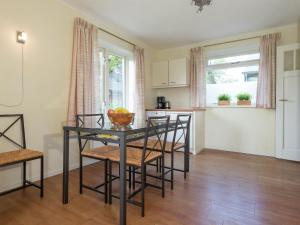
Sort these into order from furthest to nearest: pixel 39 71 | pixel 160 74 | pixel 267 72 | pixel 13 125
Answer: pixel 160 74 < pixel 267 72 < pixel 39 71 < pixel 13 125

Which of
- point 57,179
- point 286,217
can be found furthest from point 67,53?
point 286,217

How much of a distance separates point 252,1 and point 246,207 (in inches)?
A: 103

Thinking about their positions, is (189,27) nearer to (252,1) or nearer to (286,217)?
(252,1)

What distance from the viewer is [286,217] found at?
63.0 inches

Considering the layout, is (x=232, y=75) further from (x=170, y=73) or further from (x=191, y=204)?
(x=191, y=204)

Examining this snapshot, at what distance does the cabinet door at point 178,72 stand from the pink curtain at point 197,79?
0.53ft

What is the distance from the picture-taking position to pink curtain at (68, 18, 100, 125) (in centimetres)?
271

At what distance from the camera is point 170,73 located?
436 centimetres

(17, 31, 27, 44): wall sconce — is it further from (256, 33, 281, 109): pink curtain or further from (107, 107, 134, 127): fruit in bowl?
(256, 33, 281, 109): pink curtain

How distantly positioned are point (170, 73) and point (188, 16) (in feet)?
4.84

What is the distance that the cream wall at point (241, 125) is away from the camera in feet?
11.6

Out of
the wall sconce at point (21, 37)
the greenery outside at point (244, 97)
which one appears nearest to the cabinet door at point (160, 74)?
the greenery outside at point (244, 97)

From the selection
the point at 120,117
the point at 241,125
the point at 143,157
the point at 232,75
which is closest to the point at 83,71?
the point at 120,117

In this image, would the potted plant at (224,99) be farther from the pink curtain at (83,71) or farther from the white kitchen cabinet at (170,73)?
the pink curtain at (83,71)
